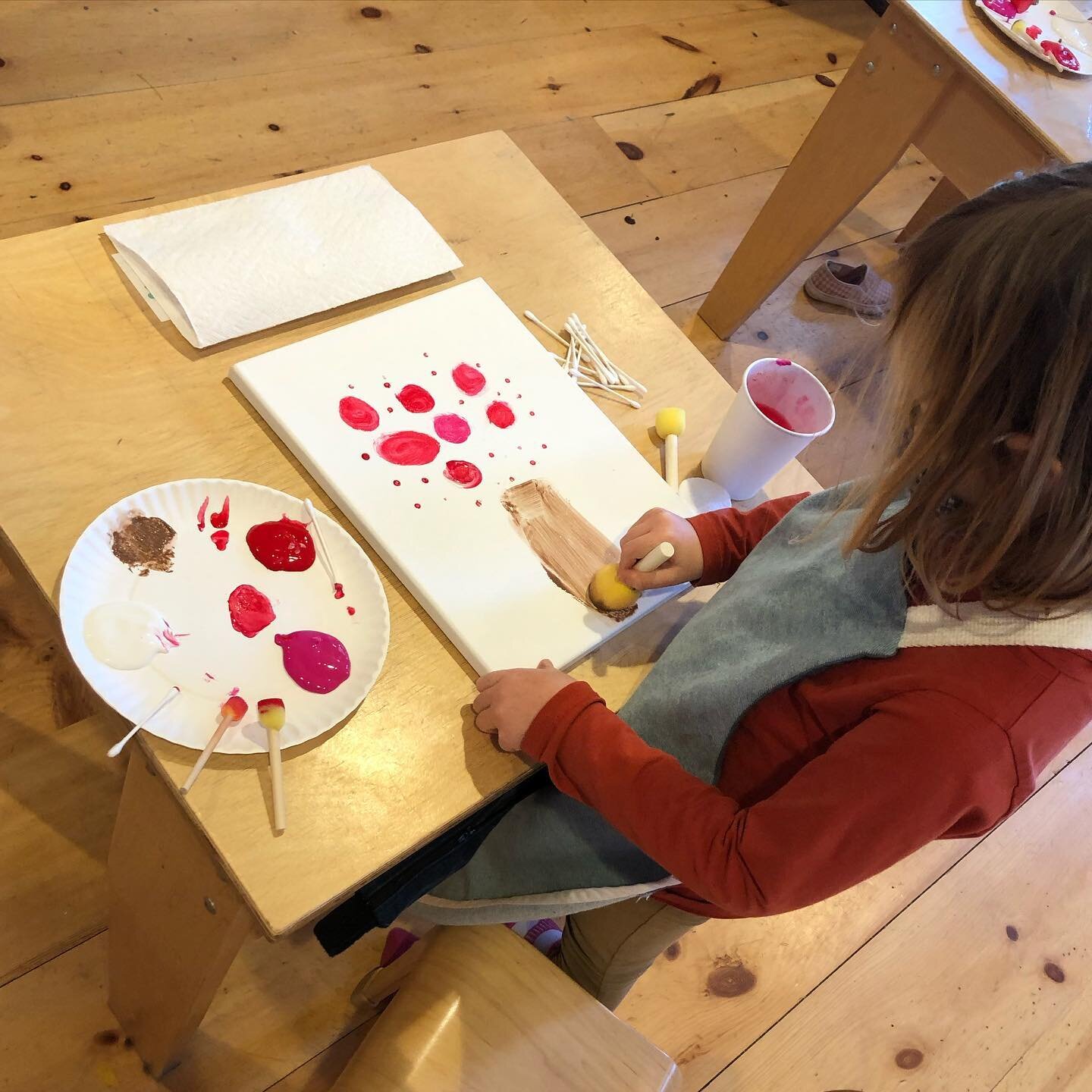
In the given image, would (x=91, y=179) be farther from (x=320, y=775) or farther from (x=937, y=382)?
(x=937, y=382)

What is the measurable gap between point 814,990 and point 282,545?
0.99m

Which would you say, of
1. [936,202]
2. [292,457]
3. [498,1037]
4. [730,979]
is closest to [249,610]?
[292,457]

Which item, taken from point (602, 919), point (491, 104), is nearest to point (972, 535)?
point (602, 919)

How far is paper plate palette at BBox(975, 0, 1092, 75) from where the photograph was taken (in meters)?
1.42

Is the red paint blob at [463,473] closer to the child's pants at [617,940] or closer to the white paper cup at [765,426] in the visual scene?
the white paper cup at [765,426]

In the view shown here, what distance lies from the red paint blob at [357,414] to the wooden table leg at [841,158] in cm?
121

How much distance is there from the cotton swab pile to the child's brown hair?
30 centimetres

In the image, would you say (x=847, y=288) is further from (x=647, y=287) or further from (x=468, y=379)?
(x=468, y=379)

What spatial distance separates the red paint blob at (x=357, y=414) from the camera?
718 millimetres

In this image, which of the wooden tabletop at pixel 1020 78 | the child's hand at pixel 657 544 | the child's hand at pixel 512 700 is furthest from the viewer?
the wooden tabletop at pixel 1020 78

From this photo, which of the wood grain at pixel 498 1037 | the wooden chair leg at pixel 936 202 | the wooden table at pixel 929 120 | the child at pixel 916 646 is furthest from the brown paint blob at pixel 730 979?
the wooden chair leg at pixel 936 202

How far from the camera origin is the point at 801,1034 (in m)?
1.19

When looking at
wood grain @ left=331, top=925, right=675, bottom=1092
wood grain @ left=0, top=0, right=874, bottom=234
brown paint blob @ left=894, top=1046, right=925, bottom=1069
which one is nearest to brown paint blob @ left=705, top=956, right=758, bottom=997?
brown paint blob @ left=894, top=1046, right=925, bottom=1069

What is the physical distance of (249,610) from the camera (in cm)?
62
